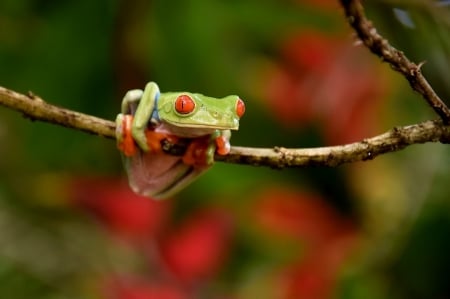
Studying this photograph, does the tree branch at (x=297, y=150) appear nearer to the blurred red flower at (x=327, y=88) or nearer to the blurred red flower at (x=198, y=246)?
the blurred red flower at (x=198, y=246)

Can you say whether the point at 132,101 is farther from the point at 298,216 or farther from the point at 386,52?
the point at 298,216

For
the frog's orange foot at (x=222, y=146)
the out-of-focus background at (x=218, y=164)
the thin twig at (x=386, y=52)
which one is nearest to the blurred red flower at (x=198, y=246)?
the out-of-focus background at (x=218, y=164)

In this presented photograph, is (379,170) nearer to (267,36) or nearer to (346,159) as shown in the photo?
(267,36)

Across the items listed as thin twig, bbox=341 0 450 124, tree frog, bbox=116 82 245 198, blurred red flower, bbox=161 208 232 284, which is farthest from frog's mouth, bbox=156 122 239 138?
blurred red flower, bbox=161 208 232 284

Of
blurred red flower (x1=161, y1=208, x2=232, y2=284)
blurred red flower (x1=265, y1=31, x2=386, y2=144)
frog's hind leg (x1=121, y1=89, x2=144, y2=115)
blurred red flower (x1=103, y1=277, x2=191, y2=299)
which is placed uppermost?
blurred red flower (x1=265, y1=31, x2=386, y2=144)

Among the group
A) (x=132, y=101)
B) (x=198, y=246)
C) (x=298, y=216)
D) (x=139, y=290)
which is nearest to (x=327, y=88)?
(x=298, y=216)

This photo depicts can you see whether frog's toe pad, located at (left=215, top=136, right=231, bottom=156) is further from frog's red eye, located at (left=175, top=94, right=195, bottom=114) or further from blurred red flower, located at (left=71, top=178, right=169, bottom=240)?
blurred red flower, located at (left=71, top=178, right=169, bottom=240)

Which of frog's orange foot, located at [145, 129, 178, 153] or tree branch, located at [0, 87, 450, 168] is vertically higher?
frog's orange foot, located at [145, 129, 178, 153]
